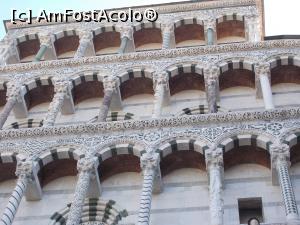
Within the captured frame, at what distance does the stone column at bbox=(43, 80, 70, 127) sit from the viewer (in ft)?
→ 51.1

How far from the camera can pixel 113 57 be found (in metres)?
17.7

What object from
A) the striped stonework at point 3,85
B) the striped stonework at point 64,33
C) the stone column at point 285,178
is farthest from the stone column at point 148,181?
the striped stonework at point 64,33

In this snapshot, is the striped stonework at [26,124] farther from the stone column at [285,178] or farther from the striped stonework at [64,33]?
the stone column at [285,178]

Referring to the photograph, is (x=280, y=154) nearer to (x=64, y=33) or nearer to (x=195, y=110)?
(x=195, y=110)

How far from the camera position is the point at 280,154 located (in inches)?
520

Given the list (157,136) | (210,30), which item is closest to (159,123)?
(157,136)

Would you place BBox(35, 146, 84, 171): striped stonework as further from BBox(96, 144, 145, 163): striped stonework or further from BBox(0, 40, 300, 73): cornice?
BBox(0, 40, 300, 73): cornice

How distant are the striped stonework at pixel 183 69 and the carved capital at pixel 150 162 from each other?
3.72m

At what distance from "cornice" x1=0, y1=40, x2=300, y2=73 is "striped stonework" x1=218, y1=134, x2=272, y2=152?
3995 millimetres

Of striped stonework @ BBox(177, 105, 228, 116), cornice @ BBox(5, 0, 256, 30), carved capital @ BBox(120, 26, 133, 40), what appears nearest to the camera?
striped stonework @ BBox(177, 105, 228, 116)

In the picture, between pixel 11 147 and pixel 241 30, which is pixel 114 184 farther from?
pixel 241 30

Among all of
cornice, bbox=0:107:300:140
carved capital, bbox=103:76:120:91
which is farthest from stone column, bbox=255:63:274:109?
carved capital, bbox=103:76:120:91

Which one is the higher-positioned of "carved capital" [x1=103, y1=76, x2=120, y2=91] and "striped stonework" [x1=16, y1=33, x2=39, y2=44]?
"striped stonework" [x1=16, y1=33, x2=39, y2=44]

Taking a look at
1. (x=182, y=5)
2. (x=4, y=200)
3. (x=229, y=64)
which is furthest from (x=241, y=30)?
(x=4, y=200)
